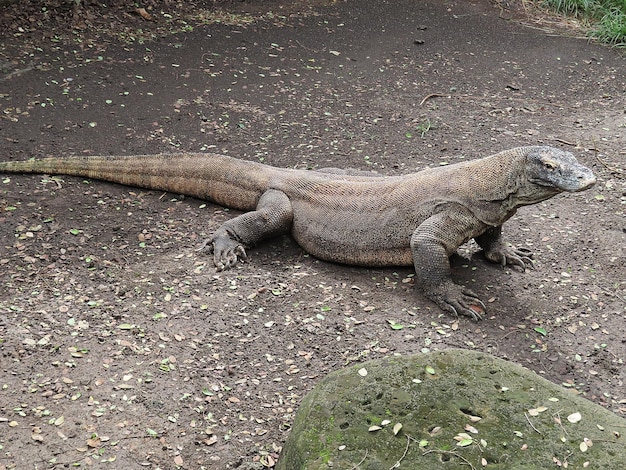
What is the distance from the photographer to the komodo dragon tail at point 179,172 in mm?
6234

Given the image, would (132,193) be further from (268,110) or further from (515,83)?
(515,83)

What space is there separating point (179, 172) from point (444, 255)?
94.9 inches

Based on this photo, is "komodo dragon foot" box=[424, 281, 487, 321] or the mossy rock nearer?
the mossy rock

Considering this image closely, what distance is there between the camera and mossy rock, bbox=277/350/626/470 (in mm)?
3053

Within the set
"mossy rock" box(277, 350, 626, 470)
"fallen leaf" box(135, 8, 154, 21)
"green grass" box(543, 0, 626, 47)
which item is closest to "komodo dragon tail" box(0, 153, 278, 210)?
"mossy rock" box(277, 350, 626, 470)

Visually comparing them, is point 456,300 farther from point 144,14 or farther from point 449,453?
point 144,14

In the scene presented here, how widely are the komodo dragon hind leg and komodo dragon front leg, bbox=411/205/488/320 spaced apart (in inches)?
42.5

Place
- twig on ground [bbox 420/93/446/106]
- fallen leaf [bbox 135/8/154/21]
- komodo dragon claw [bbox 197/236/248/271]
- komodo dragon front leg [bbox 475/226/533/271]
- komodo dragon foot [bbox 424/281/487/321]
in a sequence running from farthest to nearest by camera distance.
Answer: fallen leaf [bbox 135/8/154/21] → twig on ground [bbox 420/93/446/106] → komodo dragon front leg [bbox 475/226/533/271] → komodo dragon claw [bbox 197/236/248/271] → komodo dragon foot [bbox 424/281/487/321]

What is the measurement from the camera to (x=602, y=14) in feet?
37.9

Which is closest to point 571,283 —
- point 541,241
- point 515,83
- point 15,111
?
point 541,241

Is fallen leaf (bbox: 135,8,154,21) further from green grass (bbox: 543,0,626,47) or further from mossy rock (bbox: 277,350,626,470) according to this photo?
mossy rock (bbox: 277,350,626,470)

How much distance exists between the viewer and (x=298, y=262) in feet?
18.9

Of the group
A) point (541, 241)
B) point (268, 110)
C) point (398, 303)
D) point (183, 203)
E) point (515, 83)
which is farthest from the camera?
point (515, 83)

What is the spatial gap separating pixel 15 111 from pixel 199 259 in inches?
120
